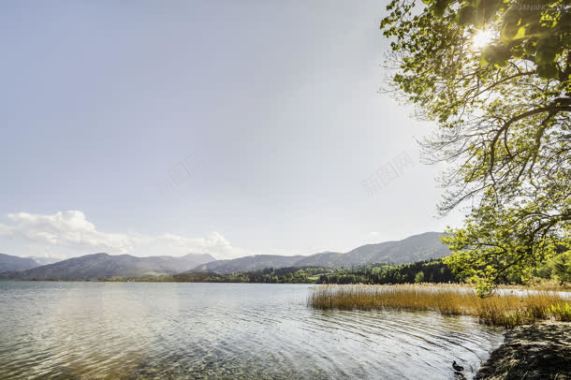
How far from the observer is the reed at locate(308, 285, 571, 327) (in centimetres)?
1853

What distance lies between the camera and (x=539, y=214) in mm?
11211

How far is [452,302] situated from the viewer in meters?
24.4

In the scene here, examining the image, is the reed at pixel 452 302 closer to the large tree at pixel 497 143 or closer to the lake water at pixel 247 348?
the lake water at pixel 247 348

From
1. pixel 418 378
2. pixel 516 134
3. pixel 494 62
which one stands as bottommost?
pixel 418 378

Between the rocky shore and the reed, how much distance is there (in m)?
7.25

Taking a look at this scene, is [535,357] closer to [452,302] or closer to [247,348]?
[247,348]

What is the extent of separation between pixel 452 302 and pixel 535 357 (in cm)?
1749

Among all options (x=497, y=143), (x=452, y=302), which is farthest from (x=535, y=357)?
(x=452, y=302)

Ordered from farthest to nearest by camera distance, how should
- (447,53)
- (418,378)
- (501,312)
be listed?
(501,312)
(418,378)
(447,53)

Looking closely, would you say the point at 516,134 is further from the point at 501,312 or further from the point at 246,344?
the point at 246,344

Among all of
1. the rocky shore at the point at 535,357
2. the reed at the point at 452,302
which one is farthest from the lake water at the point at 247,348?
the reed at the point at 452,302

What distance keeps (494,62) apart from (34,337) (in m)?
22.4

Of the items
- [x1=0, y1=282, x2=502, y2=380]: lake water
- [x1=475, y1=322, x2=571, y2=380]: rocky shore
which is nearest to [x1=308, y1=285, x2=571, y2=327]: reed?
[x1=0, y1=282, x2=502, y2=380]: lake water

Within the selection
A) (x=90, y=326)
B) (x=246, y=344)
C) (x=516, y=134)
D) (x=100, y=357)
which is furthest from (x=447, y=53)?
(x=90, y=326)
